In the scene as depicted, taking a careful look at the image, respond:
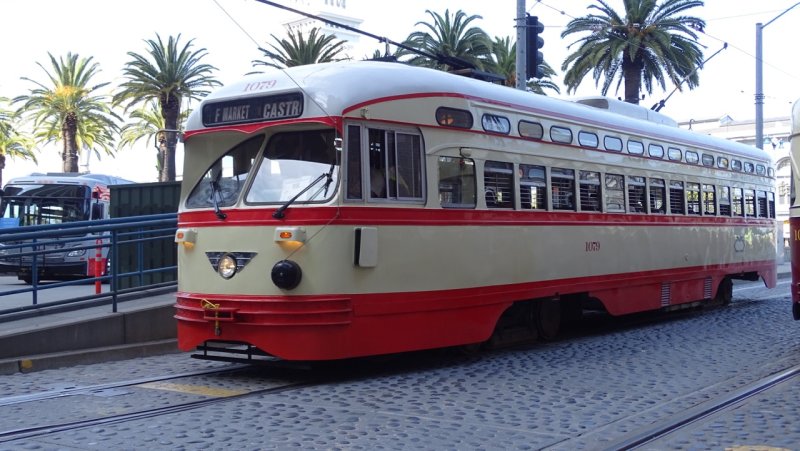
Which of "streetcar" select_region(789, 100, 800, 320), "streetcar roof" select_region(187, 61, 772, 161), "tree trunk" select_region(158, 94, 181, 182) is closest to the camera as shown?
"streetcar roof" select_region(187, 61, 772, 161)

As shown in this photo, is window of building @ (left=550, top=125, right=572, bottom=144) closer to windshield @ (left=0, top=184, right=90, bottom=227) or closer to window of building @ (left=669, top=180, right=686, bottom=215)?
window of building @ (left=669, top=180, right=686, bottom=215)

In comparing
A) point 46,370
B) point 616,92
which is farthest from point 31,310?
point 616,92

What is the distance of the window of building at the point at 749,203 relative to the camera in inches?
706

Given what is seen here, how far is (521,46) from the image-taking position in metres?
18.3

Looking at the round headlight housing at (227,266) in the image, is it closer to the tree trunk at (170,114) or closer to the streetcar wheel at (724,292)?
the streetcar wheel at (724,292)

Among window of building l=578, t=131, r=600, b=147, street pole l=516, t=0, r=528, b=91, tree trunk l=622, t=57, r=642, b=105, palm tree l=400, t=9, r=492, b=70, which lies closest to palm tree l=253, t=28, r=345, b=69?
palm tree l=400, t=9, r=492, b=70

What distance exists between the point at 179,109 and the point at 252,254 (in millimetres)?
33958

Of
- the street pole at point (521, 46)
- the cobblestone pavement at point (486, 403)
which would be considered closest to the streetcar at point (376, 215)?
the cobblestone pavement at point (486, 403)

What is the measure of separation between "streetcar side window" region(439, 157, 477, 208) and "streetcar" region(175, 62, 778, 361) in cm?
2

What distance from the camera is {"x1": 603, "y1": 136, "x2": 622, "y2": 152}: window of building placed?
1293 centimetres

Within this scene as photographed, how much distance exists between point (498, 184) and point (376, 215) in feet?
7.02

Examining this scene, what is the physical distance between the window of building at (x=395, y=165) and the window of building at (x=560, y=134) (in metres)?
2.80

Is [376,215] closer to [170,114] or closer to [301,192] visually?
[301,192]

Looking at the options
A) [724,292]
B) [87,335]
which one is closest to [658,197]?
[724,292]
